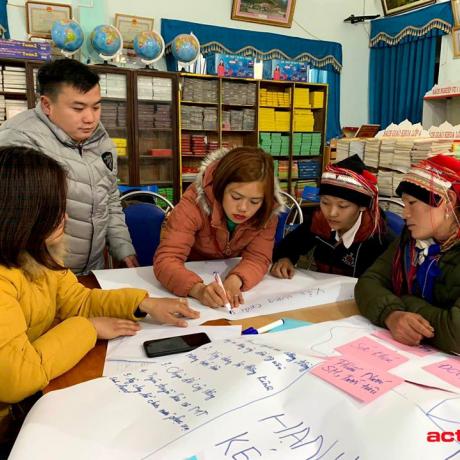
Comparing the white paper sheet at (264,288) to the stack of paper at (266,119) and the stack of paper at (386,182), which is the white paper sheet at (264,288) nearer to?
the stack of paper at (386,182)

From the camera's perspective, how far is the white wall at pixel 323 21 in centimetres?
486

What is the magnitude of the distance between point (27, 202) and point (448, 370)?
2.84ft

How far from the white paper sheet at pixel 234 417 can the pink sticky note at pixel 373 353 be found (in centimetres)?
11

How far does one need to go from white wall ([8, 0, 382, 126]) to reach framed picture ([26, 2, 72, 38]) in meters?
0.19

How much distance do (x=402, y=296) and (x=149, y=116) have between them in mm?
4152

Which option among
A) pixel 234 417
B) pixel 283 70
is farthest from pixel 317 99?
pixel 234 417

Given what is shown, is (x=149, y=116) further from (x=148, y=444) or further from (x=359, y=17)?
(x=148, y=444)

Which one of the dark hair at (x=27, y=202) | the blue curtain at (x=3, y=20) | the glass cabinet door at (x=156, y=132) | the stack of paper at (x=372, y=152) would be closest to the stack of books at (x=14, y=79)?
the blue curtain at (x=3, y=20)

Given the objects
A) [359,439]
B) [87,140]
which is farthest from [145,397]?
[87,140]

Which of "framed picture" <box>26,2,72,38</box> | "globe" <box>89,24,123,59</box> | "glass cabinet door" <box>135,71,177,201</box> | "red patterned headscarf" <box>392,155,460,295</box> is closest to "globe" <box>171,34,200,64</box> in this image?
"glass cabinet door" <box>135,71,177,201</box>

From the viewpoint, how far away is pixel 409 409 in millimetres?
652

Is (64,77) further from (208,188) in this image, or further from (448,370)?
(448,370)

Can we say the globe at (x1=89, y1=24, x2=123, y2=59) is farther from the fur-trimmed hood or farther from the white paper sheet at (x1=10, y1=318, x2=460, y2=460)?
the white paper sheet at (x1=10, y1=318, x2=460, y2=460)

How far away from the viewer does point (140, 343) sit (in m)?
0.95
